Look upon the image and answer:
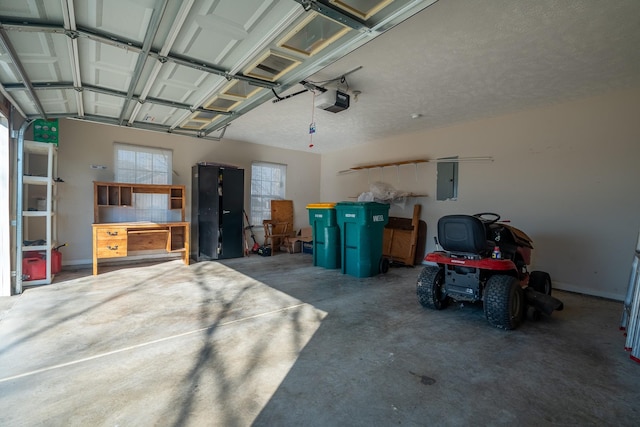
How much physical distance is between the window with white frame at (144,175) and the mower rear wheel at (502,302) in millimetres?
5577

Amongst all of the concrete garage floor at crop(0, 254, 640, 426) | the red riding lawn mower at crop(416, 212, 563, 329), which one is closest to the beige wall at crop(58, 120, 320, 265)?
the concrete garage floor at crop(0, 254, 640, 426)

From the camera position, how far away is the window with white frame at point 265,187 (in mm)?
7219

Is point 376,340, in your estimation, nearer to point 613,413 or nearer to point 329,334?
point 329,334

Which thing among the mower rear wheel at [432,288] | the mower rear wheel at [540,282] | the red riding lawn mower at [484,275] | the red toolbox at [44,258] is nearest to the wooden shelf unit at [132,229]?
the red toolbox at [44,258]

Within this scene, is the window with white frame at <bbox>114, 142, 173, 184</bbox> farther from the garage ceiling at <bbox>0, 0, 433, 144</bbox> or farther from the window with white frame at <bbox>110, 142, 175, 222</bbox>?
the garage ceiling at <bbox>0, 0, 433, 144</bbox>

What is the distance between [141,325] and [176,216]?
138 inches

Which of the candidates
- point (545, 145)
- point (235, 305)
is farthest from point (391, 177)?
point (235, 305)

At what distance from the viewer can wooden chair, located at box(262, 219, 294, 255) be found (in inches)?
282

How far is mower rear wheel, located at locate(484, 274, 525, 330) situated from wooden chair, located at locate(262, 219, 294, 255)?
498cm

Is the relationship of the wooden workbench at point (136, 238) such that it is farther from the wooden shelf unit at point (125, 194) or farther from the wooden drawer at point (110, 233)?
the wooden shelf unit at point (125, 194)

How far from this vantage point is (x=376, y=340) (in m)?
2.53

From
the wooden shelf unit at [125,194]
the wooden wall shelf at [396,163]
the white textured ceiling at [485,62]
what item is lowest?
the wooden shelf unit at [125,194]

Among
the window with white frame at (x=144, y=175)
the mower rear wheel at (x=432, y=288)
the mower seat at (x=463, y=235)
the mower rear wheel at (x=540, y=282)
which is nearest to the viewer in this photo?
the mower seat at (x=463, y=235)

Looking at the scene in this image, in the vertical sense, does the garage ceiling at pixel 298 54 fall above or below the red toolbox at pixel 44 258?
above
